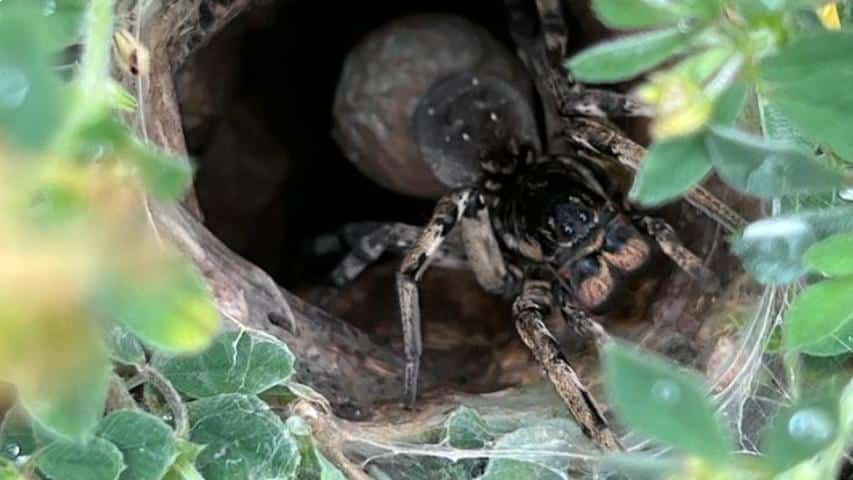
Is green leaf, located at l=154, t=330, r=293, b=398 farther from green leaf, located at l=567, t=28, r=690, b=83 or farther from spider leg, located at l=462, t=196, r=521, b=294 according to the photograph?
spider leg, located at l=462, t=196, r=521, b=294

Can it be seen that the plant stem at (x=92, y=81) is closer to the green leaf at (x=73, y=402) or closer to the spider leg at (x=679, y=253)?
the green leaf at (x=73, y=402)

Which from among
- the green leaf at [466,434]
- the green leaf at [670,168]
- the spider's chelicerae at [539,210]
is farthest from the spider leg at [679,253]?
the green leaf at [670,168]

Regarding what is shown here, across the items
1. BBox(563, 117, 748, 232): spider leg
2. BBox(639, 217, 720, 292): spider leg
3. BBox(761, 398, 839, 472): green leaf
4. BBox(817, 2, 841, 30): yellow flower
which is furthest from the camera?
BBox(639, 217, 720, 292): spider leg

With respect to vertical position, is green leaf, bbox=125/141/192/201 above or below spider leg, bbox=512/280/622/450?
above

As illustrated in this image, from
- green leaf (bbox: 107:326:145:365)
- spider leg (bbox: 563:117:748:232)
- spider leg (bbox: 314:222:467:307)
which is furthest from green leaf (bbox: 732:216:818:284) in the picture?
spider leg (bbox: 314:222:467:307)

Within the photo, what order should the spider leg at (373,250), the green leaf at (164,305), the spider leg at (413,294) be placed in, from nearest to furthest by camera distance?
the green leaf at (164,305)
the spider leg at (413,294)
the spider leg at (373,250)

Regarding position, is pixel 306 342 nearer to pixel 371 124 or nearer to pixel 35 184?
pixel 371 124
